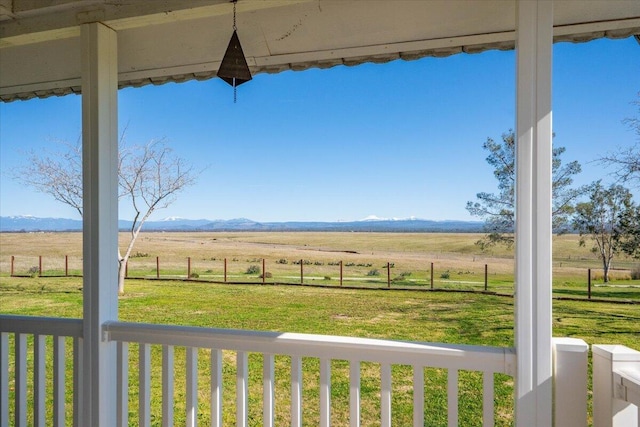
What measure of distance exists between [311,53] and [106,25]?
91 centimetres

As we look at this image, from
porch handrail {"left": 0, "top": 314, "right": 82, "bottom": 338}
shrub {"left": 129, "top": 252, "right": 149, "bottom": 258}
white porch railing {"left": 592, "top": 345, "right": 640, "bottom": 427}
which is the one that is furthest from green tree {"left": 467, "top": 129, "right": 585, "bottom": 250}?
shrub {"left": 129, "top": 252, "right": 149, "bottom": 258}

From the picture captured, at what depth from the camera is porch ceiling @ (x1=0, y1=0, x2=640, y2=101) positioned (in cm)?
155

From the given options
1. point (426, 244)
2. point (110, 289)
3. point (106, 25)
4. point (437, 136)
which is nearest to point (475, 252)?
point (426, 244)

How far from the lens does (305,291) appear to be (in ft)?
13.2

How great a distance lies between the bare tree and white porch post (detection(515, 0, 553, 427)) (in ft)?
11.2

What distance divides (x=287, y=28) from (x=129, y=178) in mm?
2822

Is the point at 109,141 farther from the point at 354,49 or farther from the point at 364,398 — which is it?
the point at 364,398

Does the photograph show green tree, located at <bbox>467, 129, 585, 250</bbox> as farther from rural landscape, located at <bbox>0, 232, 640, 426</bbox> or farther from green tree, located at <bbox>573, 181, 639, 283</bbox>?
rural landscape, located at <bbox>0, 232, 640, 426</bbox>

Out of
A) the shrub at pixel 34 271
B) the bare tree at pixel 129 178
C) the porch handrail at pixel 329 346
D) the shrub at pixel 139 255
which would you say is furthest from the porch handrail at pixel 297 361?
the shrub at pixel 34 271

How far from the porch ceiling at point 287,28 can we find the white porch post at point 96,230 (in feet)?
0.59

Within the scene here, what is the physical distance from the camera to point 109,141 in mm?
1722


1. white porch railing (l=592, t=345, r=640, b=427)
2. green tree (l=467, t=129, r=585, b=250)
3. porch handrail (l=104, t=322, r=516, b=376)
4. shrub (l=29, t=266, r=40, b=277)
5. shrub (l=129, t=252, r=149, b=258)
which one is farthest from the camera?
shrub (l=129, t=252, r=149, b=258)

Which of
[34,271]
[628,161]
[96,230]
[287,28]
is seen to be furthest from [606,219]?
[34,271]

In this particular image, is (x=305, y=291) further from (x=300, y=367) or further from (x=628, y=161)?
(x=628, y=161)
